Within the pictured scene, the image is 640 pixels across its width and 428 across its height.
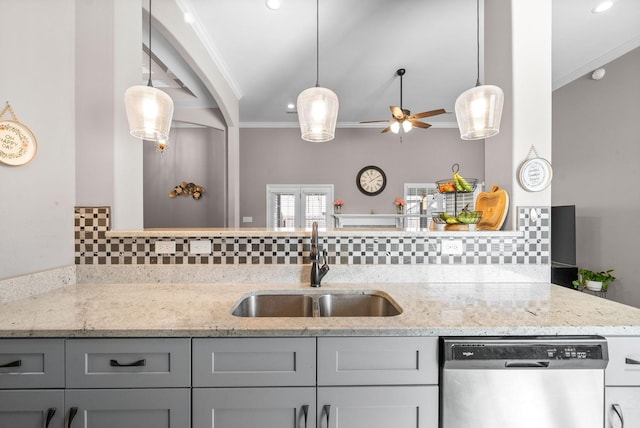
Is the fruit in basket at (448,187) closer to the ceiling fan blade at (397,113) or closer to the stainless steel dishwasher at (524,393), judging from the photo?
the stainless steel dishwasher at (524,393)

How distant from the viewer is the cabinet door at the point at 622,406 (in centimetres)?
108

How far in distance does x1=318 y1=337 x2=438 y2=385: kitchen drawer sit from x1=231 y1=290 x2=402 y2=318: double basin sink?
1.63 feet

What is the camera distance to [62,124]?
162cm

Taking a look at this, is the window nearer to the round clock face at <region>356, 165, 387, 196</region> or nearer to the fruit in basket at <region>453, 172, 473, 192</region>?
the round clock face at <region>356, 165, 387, 196</region>

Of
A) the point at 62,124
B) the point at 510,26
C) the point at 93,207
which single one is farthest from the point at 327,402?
the point at 510,26

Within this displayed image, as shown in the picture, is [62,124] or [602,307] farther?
[62,124]

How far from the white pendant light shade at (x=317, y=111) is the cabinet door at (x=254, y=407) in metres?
1.12

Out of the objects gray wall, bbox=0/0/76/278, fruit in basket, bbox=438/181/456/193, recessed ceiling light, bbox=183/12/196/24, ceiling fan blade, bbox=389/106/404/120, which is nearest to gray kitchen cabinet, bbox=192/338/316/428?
gray wall, bbox=0/0/76/278

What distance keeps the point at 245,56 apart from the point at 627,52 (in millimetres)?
4090

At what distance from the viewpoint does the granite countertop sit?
1063 mm

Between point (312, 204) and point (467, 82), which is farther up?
point (467, 82)

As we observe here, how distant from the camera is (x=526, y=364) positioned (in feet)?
3.50

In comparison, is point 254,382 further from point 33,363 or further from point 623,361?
point 623,361

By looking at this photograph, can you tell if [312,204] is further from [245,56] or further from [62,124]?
[62,124]
